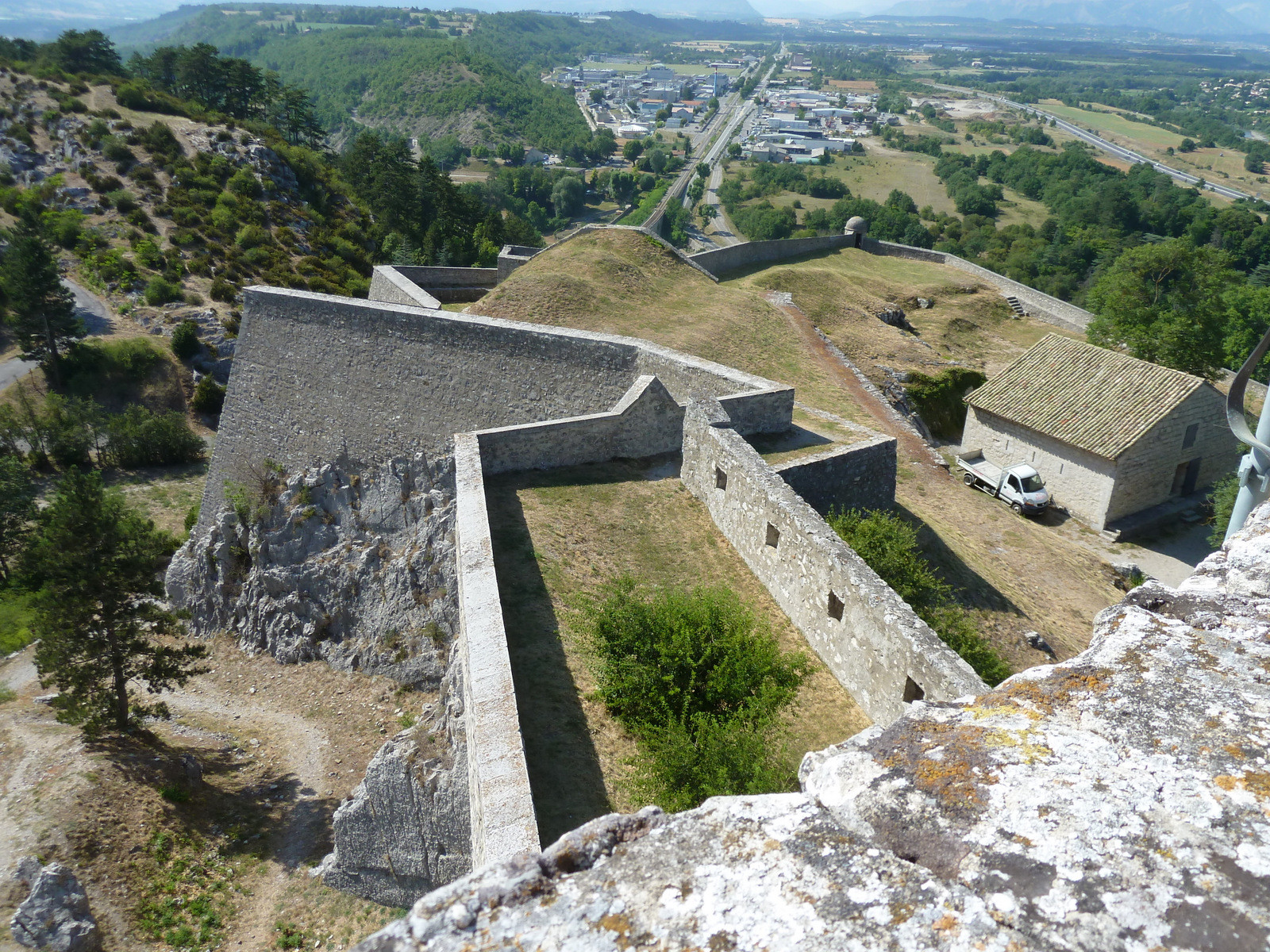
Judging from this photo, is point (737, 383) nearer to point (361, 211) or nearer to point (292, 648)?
point (292, 648)

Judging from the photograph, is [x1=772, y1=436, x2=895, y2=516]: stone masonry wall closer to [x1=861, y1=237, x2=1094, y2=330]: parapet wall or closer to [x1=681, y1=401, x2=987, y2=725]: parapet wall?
[x1=681, y1=401, x2=987, y2=725]: parapet wall

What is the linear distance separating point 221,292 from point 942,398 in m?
36.7

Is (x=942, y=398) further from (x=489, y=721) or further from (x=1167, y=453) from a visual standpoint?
(x=489, y=721)

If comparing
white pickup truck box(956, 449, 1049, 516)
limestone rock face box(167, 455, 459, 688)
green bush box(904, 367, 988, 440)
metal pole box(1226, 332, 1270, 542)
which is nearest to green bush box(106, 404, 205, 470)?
limestone rock face box(167, 455, 459, 688)

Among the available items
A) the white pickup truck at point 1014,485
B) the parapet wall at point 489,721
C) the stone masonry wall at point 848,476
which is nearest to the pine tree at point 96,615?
the parapet wall at point 489,721

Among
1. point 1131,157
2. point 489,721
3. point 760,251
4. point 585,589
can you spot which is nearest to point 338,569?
point 585,589

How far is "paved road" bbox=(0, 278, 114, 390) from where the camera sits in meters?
37.1

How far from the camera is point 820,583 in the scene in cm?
979

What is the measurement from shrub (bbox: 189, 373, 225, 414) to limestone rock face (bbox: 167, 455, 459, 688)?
1875 centimetres

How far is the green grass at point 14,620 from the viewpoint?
21.9 metres

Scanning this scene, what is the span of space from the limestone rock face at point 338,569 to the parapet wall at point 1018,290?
88.1ft

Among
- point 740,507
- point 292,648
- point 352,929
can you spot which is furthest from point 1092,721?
point 292,648

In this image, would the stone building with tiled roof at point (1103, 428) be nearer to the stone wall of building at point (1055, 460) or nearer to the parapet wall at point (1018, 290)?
the stone wall of building at point (1055, 460)

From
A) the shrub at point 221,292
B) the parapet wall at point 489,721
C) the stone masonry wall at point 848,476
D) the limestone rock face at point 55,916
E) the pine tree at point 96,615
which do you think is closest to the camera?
the parapet wall at point 489,721
